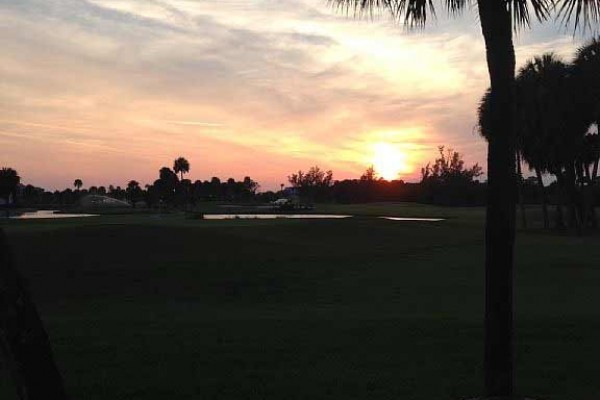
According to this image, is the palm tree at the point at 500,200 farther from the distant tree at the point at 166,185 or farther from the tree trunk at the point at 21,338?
the distant tree at the point at 166,185

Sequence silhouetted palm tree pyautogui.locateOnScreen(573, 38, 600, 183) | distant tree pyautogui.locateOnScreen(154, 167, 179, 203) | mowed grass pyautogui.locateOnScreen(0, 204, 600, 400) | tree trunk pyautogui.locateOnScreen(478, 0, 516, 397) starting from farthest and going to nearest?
distant tree pyautogui.locateOnScreen(154, 167, 179, 203)
silhouetted palm tree pyautogui.locateOnScreen(573, 38, 600, 183)
mowed grass pyautogui.locateOnScreen(0, 204, 600, 400)
tree trunk pyautogui.locateOnScreen(478, 0, 516, 397)

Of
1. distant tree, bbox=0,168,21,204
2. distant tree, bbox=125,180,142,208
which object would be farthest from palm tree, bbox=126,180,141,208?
distant tree, bbox=0,168,21,204

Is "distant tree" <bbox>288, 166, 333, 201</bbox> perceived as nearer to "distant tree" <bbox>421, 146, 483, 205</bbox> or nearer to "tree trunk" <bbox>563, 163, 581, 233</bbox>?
"distant tree" <bbox>421, 146, 483, 205</bbox>

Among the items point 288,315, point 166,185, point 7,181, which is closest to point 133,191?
point 166,185

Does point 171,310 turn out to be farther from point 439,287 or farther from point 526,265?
point 526,265

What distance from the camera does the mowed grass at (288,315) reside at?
7523 millimetres

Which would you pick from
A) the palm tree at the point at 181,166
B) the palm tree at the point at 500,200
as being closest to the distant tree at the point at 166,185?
the palm tree at the point at 181,166

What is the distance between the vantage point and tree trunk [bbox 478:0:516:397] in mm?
5551

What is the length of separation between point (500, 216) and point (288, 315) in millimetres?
8775

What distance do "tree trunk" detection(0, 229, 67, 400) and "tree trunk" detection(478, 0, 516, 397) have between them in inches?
140

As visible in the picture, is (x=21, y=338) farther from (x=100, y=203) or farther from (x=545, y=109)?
(x=100, y=203)

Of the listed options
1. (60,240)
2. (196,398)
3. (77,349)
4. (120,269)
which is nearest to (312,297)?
(120,269)

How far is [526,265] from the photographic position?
24984 millimetres

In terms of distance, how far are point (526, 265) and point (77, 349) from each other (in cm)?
1982
